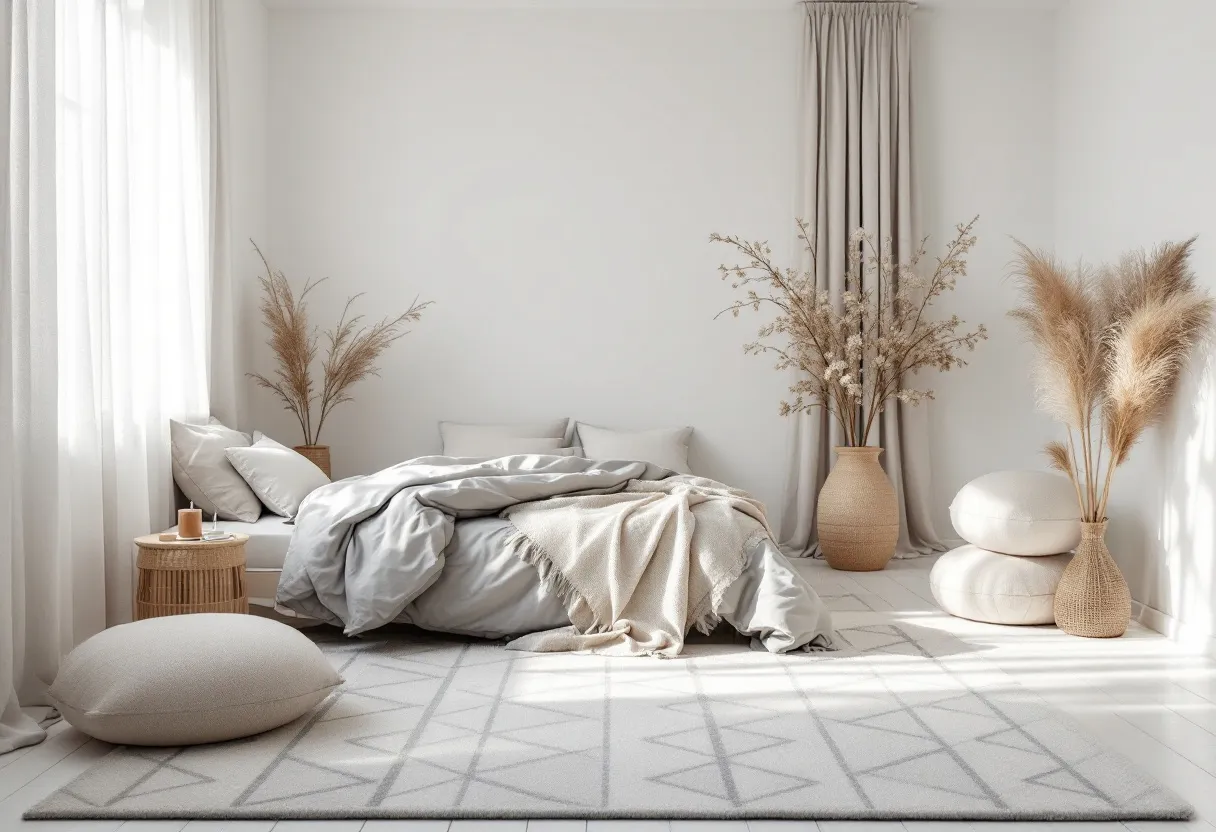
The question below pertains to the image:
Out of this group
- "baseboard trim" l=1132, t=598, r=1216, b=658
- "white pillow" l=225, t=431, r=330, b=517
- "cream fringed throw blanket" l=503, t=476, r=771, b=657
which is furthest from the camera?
"white pillow" l=225, t=431, r=330, b=517

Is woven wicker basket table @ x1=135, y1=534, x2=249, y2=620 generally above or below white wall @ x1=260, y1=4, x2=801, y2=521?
below

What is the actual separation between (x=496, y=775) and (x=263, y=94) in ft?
15.3

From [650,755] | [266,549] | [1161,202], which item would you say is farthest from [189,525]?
[1161,202]

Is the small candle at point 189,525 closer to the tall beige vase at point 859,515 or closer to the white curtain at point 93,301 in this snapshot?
the white curtain at point 93,301

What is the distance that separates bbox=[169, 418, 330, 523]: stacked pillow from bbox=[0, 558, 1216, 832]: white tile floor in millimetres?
1472

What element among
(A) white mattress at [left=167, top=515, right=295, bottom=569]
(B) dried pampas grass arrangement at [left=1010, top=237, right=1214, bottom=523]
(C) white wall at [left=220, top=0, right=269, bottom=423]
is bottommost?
(A) white mattress at [left=167, top=515, right=295, bottom=569]

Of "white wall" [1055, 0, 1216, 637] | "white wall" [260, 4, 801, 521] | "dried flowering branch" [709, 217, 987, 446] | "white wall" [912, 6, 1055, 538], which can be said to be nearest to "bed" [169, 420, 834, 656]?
"white wall" [1055, 0, 1216, 637]

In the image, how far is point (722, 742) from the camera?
272 cm

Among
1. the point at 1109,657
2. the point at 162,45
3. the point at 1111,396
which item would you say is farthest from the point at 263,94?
the point at 1109,657

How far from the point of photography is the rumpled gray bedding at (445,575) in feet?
12.2

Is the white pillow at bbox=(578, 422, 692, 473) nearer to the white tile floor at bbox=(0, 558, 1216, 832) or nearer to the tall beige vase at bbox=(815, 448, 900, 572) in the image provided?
the tall beige vase at bbox=(815, 448, 900, 572)

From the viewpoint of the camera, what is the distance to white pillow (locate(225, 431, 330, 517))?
4.30 metres

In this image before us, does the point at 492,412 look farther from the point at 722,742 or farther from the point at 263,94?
the point at 722,742

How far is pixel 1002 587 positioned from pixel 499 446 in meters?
2.63
